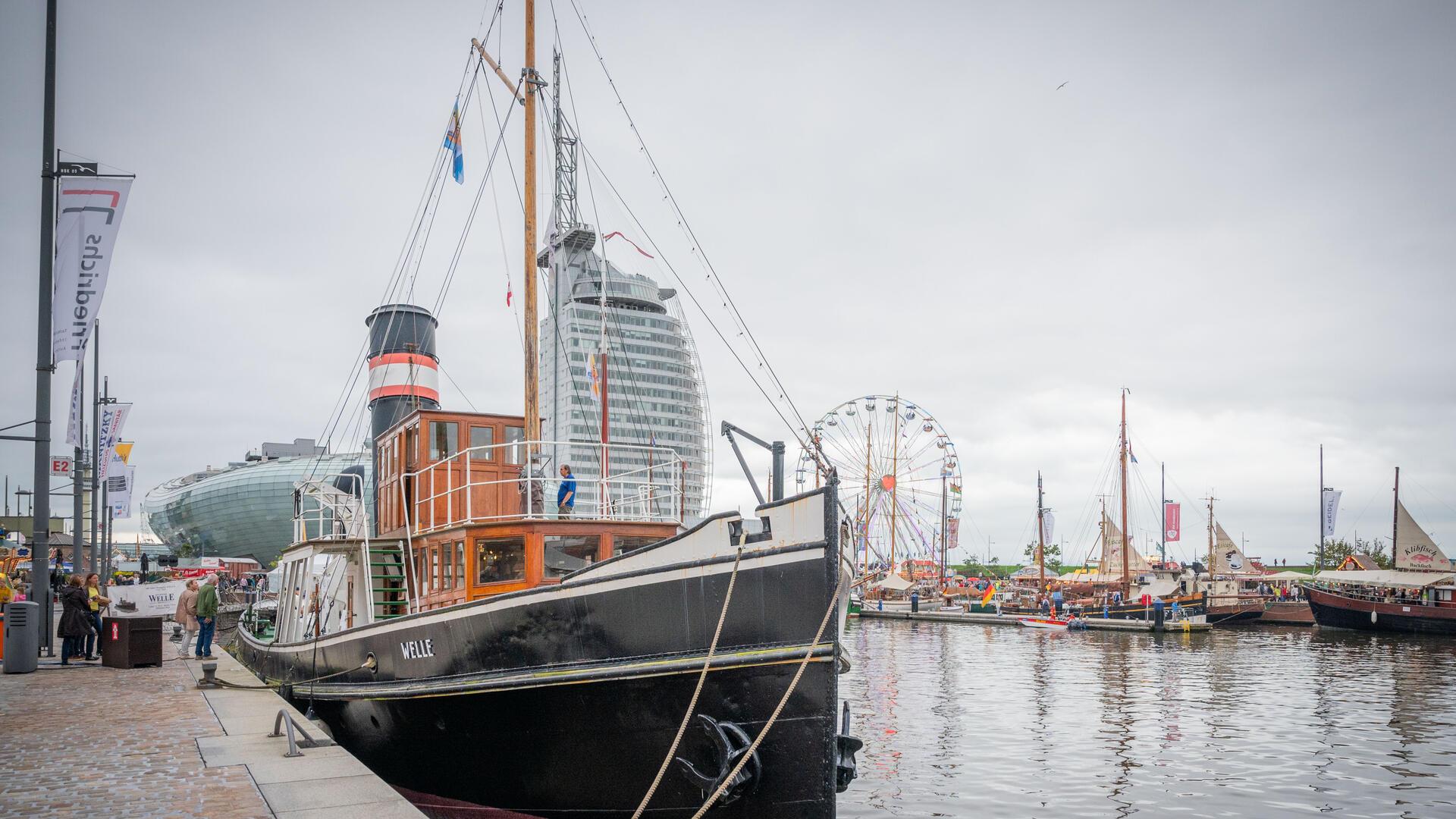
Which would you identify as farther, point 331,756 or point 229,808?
point 331,756

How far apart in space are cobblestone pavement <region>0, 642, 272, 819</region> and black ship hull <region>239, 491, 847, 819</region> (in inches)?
90.2

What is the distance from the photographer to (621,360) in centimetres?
10406

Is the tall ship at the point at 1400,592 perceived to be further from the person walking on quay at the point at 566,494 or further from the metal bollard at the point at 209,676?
the metal bollard at the point at 209,676

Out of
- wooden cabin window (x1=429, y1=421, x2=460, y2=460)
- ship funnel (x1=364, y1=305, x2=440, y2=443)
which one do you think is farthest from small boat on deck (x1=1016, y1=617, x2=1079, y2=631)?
wooden cabin window (x1=429, y1=421, x2=460, y2=460)

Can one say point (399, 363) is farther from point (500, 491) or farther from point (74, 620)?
point (500, 491)

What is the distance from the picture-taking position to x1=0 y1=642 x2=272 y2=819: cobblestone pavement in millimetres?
7102

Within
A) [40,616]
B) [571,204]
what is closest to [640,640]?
[40,616]

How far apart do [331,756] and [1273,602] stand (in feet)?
193

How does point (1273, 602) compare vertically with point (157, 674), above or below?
below

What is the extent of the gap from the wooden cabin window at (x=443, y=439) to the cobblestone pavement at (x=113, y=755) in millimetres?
3964

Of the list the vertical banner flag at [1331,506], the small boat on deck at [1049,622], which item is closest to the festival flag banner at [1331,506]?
the vertical banner flag at [1331,506]

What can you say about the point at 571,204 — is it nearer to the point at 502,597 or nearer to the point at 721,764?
the point at 502,597

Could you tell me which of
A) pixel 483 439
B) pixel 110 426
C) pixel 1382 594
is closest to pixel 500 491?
pixel 483 439

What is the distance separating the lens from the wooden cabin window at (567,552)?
1047 centimetres
